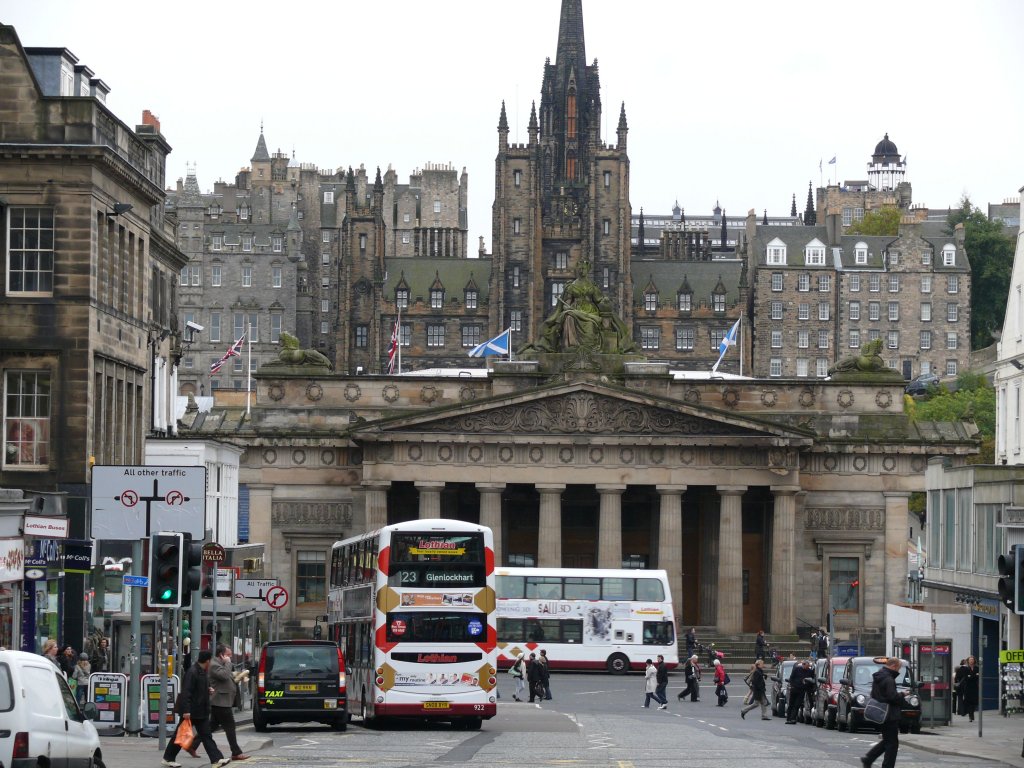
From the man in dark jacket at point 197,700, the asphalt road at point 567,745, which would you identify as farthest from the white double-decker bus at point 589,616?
the man in dark jacket at point 197,700

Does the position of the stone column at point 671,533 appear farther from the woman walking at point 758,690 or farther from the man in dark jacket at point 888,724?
the man in dark jacket at point 888,724

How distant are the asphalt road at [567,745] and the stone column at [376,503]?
133 feet

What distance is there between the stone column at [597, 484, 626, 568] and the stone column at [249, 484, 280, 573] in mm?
15014

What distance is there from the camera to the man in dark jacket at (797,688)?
5772 cm

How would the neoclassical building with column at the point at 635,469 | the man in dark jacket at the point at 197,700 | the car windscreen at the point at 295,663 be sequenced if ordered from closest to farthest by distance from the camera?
1. the man in dark jacket at the point at 197,700
2. the car windscreen at the point at 295,663
3. the neoclassical building with column at the point at 635,469

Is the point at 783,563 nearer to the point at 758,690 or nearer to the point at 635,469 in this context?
the point at 635,469

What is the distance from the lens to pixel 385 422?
99875 mm

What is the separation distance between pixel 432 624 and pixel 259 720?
416cm

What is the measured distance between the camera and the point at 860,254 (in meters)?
197

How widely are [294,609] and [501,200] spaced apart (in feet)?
315

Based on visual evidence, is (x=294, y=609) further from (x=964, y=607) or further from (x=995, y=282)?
(x=995, y=282)

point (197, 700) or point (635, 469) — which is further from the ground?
point (635, 469)

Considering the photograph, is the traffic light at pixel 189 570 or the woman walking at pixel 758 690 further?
the woman walking at pixel 758 690

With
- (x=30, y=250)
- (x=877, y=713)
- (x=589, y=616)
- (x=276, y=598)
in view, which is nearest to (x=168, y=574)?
(x=877, y=713)
